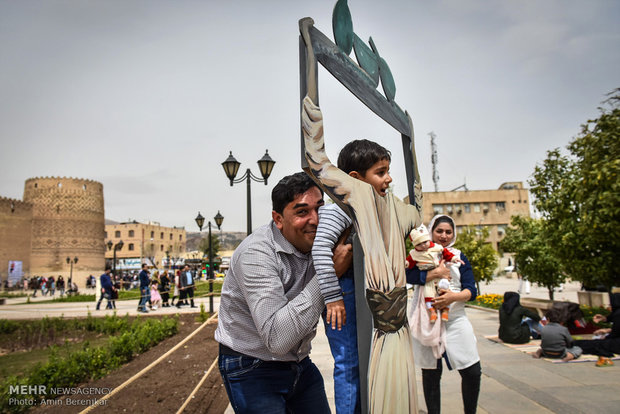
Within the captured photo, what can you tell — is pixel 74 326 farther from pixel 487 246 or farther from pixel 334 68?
pixel 487 246

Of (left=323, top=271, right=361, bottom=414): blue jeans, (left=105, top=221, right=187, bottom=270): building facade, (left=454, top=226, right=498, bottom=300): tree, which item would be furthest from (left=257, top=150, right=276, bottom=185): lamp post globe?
(left=105, top=221, right=187, bottom=270): building facade

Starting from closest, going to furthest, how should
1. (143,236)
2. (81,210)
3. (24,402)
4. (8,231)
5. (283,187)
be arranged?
1. (283,187)
2. (24,402)
3. (8,231)
4. (81,210)
5. (143,236)

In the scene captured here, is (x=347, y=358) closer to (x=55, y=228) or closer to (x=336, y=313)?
(x=336, y=313)

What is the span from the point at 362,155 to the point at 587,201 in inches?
316

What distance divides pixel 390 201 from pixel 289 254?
0.50m

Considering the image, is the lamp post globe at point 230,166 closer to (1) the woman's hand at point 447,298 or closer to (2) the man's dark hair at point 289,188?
(1) the woman's hand at point 447,298

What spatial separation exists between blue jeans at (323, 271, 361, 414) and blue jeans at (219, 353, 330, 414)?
0.90ft

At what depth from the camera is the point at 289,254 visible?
5.92 feet

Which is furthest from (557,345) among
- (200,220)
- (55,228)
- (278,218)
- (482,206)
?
(55,228)

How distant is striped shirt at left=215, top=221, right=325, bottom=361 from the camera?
1.56 m

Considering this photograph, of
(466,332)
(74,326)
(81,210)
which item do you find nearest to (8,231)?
(81,210)

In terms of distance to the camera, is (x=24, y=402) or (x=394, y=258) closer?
(x=394, y=258)

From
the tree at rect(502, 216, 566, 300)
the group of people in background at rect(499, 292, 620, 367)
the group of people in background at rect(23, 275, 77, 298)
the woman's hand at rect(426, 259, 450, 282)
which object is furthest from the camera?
the group of people in background at rect(23, 275, 77, 298)

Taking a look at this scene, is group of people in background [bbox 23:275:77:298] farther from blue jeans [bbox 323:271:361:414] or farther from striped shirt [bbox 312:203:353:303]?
striped shirt [bbox 312:203:353:303]
